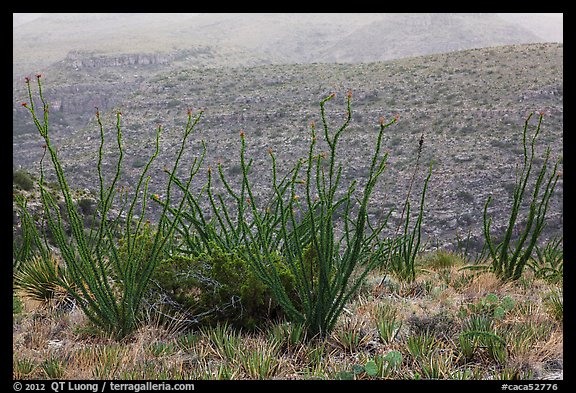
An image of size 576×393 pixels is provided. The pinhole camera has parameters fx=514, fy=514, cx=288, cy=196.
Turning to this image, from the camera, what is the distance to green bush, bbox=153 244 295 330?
3146mm

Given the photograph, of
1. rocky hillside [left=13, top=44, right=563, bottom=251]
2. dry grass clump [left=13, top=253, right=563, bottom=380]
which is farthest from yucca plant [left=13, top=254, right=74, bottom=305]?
rocky hillside [left=13, top=44, right=563, bottom=251]

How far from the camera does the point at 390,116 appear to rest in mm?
40969

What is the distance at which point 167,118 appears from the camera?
4806 cm

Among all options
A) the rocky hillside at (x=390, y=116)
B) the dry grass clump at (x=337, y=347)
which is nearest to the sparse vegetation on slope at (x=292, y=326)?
the dry grass clump at (x=337, y=347)

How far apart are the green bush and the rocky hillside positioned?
22906mm

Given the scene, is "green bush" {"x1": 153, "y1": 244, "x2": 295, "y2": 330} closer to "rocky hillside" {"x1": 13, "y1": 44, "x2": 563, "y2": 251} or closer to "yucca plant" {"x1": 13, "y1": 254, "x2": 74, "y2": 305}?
"yucca plant" {"x1": 13, "y1": 254, "x2": 74, "y2": 305}

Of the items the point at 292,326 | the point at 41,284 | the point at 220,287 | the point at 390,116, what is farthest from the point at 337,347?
the point at 390,116

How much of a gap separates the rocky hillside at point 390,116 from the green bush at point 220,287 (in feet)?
75.2

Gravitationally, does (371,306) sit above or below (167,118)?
above

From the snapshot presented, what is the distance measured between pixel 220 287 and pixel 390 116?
129 ft

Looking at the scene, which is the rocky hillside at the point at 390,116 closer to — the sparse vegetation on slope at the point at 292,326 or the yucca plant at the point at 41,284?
the sparse vegetation on slope at the point at 292,326

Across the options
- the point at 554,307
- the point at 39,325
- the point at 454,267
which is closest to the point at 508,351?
the point at 554,307
